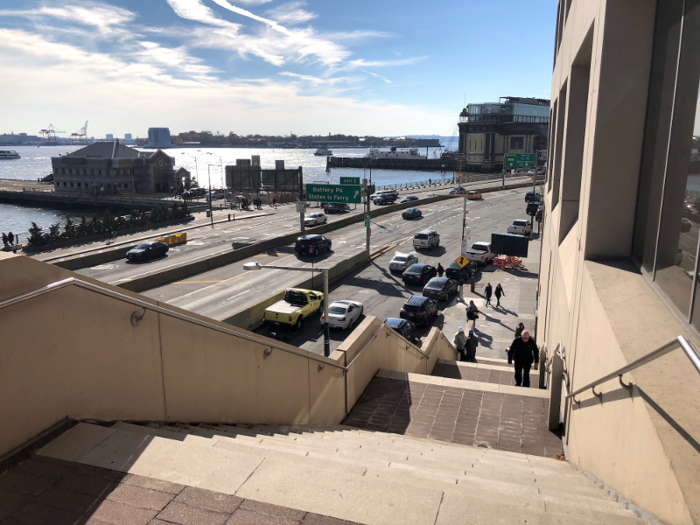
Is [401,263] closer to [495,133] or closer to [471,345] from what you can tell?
[471,345]

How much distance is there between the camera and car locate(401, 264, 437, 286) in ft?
102

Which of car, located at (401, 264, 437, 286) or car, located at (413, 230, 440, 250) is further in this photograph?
car, located at (413, 230, 440, 250)

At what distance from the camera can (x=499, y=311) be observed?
26.3 metres

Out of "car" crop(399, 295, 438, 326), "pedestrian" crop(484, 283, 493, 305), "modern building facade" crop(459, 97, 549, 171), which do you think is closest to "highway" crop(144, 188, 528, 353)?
"car" crop(399, 295, 438, 326)

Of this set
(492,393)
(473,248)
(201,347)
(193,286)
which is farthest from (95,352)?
(473,248)

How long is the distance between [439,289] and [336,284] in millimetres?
6851

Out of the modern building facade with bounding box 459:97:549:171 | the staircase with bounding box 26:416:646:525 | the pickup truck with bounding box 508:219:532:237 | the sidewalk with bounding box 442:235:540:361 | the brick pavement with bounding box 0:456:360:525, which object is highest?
the modern building facade with bounding box 459:97:549:171

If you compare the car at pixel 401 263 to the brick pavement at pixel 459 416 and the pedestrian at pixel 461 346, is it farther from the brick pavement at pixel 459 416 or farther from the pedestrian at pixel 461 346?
the brick pavement at pixel 459 416

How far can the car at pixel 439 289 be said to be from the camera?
92.3 ft

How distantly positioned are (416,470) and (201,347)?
121 inches

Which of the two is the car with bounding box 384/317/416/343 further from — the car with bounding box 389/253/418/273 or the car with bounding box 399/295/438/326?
the car with bounding box 389/253/418/273

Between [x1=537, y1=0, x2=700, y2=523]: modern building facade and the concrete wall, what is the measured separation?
4.57 metres

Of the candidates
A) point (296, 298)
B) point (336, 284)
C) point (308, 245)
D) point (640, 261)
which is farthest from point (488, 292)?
point (640, 261)

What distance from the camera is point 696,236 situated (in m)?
4.29
